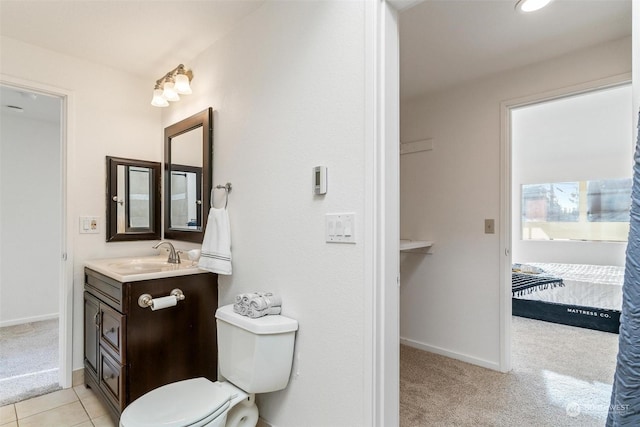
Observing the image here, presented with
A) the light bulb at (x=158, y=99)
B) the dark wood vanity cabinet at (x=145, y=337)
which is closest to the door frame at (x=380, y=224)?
the dark wood vanity cabinet at (x=145, y=337)

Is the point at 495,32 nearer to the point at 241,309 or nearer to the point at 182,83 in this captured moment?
the point at 182,83

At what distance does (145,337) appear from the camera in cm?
177

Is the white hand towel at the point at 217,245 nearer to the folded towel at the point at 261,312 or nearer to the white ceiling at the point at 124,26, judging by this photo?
the folded towel at the point at 261,312

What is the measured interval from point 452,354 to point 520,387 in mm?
586

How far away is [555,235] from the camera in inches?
208

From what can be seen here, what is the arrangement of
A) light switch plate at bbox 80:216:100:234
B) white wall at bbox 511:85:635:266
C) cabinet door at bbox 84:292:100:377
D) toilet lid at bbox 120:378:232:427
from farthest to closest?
white wall at bbox 511:85:635:266
light switch plate at bbox 80:216:100:234
cabinet door at bbox 84:292:100:377
toilet lid at bbox 120:378:232:427

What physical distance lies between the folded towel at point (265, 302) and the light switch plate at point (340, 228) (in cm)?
45

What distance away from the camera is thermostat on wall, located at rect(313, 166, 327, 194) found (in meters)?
1.50

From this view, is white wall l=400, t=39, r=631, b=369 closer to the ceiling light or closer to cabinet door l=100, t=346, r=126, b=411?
the ceiling light

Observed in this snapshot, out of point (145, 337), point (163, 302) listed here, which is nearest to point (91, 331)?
point (145, 337)

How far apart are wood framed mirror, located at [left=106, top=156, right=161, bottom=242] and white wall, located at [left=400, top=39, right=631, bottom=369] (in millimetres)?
2196

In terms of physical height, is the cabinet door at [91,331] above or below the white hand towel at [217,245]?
below

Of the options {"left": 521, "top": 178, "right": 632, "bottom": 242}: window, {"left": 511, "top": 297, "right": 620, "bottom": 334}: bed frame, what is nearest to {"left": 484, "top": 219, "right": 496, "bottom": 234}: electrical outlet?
{"left": 511, "top": 297, "right": 620, "bottom": 334}: bed frame

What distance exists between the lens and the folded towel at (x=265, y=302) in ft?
5.34
